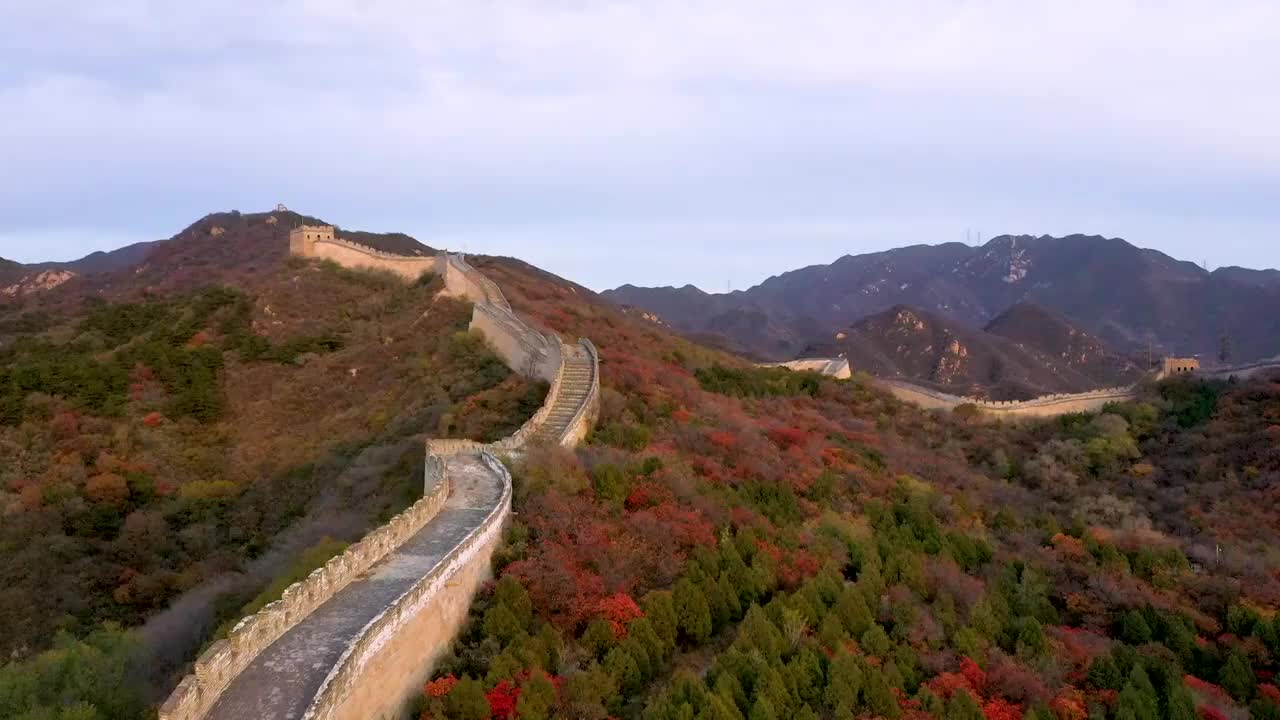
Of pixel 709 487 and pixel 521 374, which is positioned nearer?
pixel 709 487

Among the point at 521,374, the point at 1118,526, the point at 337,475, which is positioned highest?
the point at 521,374

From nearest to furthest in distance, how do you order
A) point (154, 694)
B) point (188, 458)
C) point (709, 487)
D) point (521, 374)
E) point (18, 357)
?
point (154, 694)
point (709, 487)
point (521, 374)
point (188, 458)
point (18, 357)

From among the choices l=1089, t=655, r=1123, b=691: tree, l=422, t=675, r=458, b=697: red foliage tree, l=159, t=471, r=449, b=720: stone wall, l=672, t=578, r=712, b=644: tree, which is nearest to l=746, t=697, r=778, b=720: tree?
l=672, t=578, r=712, b=644: tree

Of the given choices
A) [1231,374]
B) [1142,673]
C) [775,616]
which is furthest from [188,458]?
[1231,374]

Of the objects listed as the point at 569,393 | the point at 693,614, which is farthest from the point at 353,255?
the point at 693,614

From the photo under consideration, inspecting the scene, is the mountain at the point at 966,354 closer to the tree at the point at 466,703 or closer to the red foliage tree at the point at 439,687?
the red foliage tree at the point at 439,687

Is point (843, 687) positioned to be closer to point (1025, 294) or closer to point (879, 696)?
point (879, 696)

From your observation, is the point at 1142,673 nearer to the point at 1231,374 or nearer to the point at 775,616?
the point at 775,616

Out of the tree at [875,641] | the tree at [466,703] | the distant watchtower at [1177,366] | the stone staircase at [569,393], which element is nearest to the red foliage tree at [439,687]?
the tree at [466,703]
